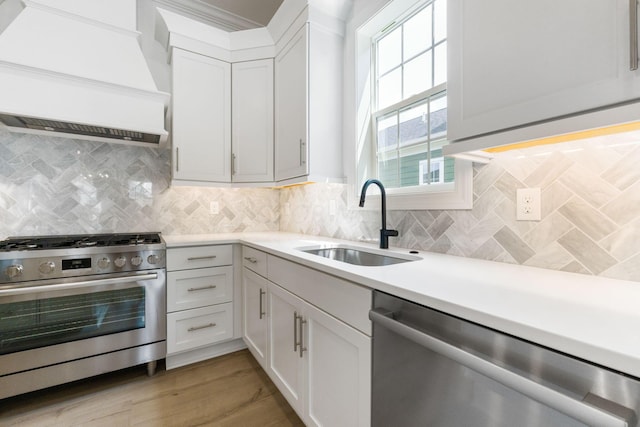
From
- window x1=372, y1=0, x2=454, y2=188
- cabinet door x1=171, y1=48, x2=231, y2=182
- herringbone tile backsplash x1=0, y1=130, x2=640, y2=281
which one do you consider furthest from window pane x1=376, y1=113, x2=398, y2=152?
cabinet door x1=171, y1=48, x2=231, y2=182

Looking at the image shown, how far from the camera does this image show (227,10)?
9.06 ft

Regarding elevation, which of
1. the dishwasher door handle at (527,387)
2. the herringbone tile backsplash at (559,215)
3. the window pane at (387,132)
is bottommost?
the dishwasher door handle at (527,387)

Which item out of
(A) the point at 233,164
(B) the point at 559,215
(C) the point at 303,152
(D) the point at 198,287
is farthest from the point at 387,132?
(D) the point at 198,287

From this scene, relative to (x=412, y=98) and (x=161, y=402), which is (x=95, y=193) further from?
(x=412, y=98)

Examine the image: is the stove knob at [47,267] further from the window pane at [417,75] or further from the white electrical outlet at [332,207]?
the window pane at [417,75]

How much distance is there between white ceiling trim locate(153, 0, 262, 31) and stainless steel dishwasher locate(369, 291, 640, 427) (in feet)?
10.3

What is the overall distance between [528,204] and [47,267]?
2.46 meters

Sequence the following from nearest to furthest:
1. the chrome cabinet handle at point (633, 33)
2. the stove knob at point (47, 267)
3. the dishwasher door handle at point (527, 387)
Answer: the dishwasher door handle at point (527, 387) < the chrome cabinet handle at point (633, 33) < the stove knob at point (47, 267)

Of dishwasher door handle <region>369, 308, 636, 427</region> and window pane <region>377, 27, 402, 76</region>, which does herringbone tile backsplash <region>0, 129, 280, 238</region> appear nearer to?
window pane <region>377, 27, 402, 76</region>

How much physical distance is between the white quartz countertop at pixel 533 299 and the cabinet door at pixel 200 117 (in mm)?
1621

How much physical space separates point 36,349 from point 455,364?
2.22 m

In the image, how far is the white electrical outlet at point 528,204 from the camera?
1.08 meters

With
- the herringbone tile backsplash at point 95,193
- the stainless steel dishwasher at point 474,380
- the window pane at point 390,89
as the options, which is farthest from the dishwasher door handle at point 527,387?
the herringbone tile backsplash at point 95,193

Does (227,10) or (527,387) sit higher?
(227,10)
